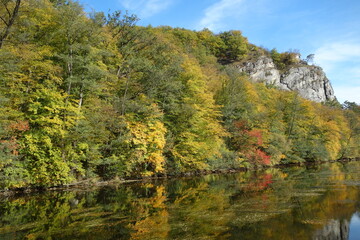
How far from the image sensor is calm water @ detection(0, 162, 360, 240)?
8.78 metres

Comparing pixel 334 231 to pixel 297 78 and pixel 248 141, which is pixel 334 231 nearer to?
pixel 248 141

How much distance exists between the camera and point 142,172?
24922 mm

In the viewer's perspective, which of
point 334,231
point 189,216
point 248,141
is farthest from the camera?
point 248,141

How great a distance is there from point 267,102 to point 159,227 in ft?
154

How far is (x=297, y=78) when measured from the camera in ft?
338

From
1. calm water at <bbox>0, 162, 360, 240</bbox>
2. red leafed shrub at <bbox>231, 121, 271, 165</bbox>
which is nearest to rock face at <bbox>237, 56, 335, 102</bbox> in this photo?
red leafed shrub at <bbox>231, 121, 271, 165</bbox>

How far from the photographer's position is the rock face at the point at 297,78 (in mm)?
96188

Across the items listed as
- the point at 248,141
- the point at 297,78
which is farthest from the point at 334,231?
the point at 297,78

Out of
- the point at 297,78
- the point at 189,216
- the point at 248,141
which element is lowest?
the point at 189,216

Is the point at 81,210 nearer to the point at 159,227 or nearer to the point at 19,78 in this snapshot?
the point at 159,227

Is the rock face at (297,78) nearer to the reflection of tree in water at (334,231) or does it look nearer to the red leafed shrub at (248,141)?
the red leafed shrub at (248,141)

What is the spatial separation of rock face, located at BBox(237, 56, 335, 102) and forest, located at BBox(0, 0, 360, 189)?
57944 millimetres

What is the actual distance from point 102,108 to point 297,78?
97.2 metres

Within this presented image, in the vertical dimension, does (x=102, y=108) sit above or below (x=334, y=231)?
above
